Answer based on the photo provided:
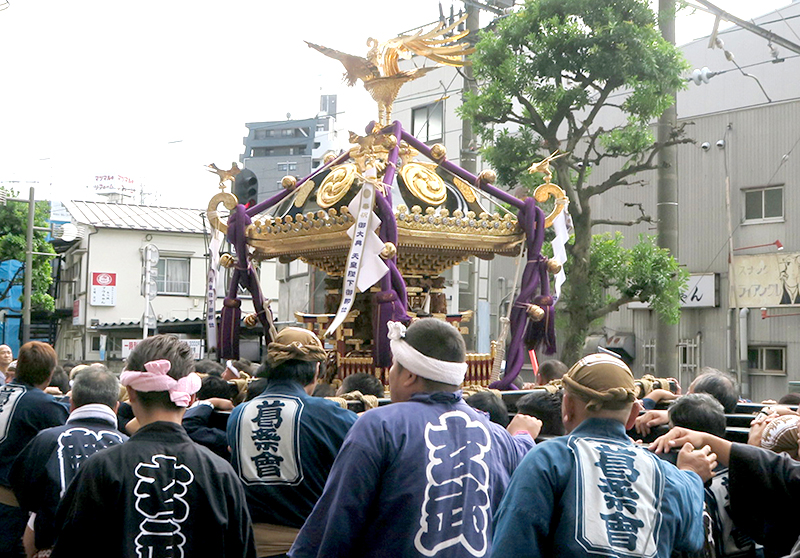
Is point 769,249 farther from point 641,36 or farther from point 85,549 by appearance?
point 85,549

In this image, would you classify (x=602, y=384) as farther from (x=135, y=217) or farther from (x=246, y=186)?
(x=135, y=217)

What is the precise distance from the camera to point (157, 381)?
2885 mm

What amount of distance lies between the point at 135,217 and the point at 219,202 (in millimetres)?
24781

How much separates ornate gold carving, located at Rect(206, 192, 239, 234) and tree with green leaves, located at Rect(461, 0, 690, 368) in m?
4.71

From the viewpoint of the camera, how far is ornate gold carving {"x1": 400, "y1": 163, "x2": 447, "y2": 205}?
7645mm

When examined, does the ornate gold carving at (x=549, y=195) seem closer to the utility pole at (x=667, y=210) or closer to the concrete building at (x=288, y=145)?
the utility pole at (x=667, y=210)

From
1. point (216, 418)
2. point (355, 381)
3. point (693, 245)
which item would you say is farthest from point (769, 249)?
point (216, 418)

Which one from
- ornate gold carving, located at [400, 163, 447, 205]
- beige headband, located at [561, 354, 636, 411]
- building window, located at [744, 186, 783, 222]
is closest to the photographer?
beige headband, located at [561, 354, 636, 411]

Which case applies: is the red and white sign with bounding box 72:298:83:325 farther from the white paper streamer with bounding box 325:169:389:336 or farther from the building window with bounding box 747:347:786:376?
the white paper streamer with bounding box 325:169:389:336

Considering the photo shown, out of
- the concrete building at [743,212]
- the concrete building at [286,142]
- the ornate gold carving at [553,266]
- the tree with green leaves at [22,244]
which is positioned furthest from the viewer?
the concrete building at [286,142]

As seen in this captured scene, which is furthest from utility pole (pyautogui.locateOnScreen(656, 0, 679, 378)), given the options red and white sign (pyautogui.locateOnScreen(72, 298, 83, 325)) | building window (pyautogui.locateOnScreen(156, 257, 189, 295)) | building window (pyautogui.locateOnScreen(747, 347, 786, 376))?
red and white sign (pyautogui.locateOnScreen(72, 298, 83, 325))

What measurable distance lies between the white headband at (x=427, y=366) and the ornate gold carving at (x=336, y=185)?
15.1 ft

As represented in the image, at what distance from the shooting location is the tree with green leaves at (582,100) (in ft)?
36.3

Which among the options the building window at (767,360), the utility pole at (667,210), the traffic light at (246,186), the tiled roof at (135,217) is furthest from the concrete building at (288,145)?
the traffic light at (246,186)
